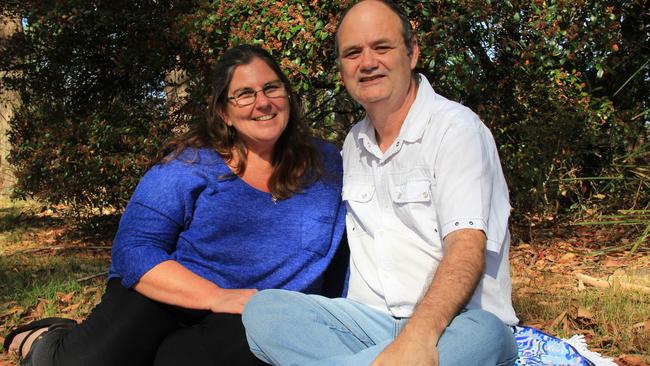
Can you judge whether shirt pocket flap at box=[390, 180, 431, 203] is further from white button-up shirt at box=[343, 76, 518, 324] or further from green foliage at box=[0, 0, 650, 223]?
green foliage at box=[0, 0, 650, 223]

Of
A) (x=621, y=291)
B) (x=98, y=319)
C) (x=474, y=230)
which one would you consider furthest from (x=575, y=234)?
(x=98, y=319)

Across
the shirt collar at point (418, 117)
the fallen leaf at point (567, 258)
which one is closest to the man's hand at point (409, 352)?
the shirt collar at point (418, 117)

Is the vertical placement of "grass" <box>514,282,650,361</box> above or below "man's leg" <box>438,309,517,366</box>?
below

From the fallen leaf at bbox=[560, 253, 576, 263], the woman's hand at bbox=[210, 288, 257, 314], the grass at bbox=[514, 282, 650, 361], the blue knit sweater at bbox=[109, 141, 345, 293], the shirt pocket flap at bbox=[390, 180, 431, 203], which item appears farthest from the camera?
the fallen leaf at bbox=[560, 253, 576, 263]

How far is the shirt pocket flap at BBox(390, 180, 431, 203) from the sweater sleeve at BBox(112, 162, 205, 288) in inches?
34.9

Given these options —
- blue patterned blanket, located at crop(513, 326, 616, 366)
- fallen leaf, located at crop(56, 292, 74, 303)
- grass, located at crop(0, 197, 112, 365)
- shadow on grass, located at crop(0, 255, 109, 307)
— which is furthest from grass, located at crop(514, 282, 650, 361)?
shadow on grass, located at crop(0, 255, 109, 307)

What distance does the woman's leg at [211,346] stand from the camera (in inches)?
107

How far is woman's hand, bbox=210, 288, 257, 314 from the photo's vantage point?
283 centimetres

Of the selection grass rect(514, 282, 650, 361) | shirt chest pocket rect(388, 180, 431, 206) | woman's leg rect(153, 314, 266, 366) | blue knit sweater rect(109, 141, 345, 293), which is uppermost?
shirt chest pocket rect(388, 180, 431, 206)

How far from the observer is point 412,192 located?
2.74 m

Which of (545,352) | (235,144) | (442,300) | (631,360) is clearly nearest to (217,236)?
(235,144)

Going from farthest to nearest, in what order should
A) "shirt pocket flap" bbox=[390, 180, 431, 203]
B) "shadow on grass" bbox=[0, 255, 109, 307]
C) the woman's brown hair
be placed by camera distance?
"shadow on grass" bbox=[0, 255, 109, 307]
the woman's brown hair
"shirt pocket flap" bbox=[390, 180, 431, 203]

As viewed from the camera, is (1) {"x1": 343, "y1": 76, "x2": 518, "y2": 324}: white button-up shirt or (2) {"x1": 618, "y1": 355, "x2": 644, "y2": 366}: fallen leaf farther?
(2) {"x1": 618, "y1": 355, "x2": 644, "y2": 366}: fallen leaf

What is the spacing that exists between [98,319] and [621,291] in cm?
344
